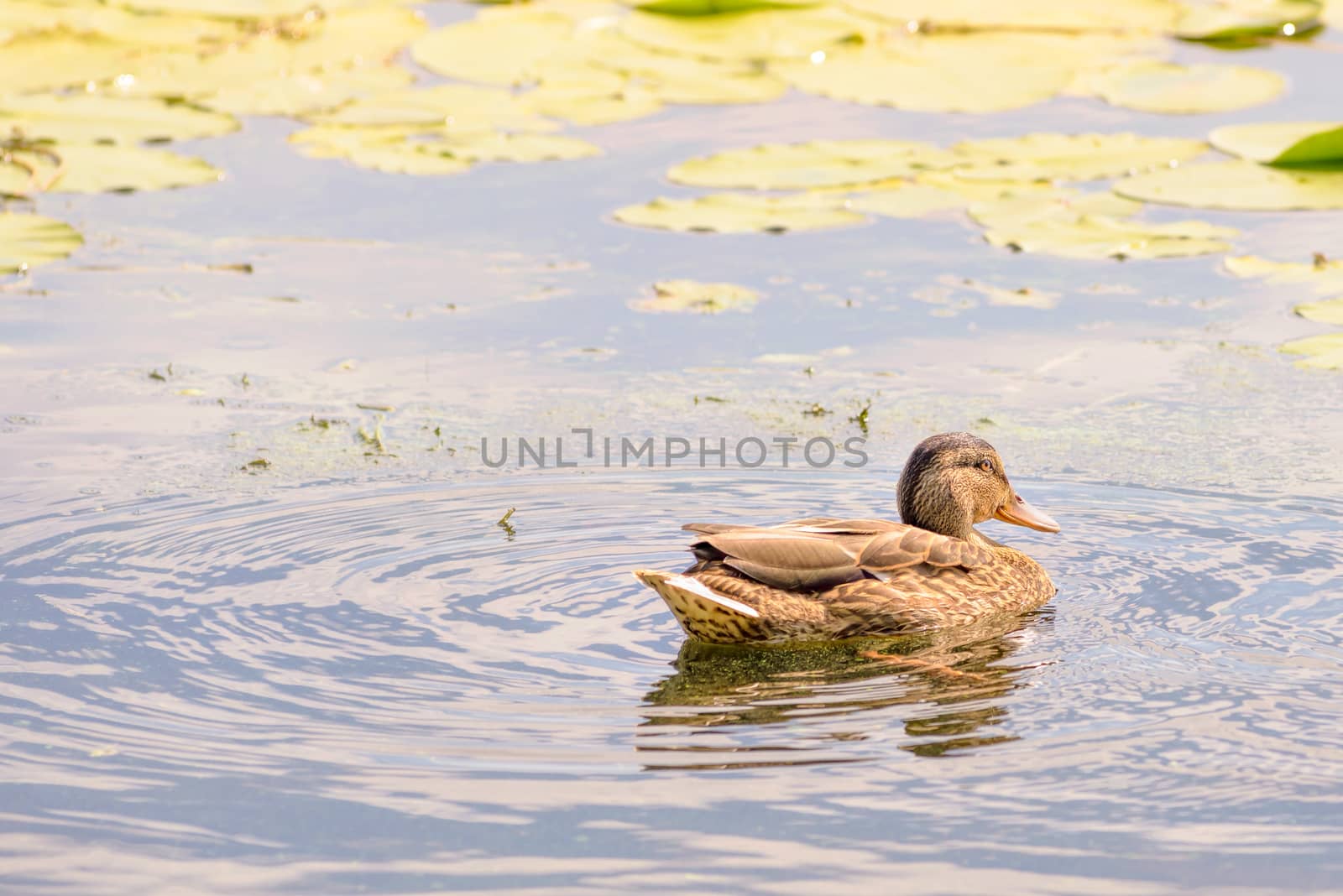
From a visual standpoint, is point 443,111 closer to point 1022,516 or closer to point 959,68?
point 959,68

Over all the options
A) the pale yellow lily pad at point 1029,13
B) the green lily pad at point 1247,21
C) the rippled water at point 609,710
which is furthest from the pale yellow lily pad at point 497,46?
the rippled water at point 609,710

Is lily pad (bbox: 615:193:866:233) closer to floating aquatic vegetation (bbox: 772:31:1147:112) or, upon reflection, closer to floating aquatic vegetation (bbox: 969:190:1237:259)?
floating aquatic vegetation (bbox: 969:190:1237:259)

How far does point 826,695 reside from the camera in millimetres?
5324

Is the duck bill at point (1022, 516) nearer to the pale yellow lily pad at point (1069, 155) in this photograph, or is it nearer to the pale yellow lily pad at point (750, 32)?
the pale yellow lily pad at point (1069, 155)

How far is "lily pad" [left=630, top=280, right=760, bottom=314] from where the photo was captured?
353 inches

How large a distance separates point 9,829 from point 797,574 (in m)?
2.52

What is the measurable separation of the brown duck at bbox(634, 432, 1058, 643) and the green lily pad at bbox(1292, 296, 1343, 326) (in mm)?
2754

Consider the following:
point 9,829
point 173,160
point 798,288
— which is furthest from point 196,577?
point 173,160

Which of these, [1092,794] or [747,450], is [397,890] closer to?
[1092,794]

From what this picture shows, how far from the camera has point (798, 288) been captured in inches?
370

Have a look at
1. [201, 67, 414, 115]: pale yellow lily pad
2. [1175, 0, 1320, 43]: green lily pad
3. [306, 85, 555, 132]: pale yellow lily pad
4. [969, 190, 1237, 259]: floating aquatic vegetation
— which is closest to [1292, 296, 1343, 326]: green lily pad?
[969, 190, 1237, 259]: floating aquatic vegetation

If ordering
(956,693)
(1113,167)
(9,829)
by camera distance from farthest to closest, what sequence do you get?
1. (1113,167)
2. (956,693)
3. (9,829)

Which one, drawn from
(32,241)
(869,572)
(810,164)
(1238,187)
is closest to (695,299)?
(810,164)

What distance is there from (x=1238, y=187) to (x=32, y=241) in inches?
244
